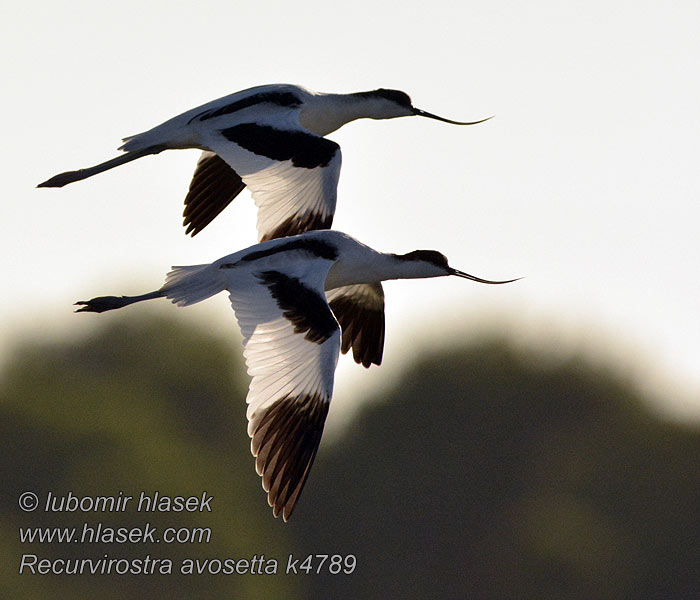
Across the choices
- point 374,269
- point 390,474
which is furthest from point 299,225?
point 390,474

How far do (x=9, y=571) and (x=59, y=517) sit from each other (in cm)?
265

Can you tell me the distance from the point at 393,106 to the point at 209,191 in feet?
6.10

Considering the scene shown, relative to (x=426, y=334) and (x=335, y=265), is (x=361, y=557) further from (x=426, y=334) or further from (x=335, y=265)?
(x=335, y=265)

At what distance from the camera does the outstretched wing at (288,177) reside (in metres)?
15.8

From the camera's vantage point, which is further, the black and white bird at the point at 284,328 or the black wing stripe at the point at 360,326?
the black wing stripe at the point at 360,326

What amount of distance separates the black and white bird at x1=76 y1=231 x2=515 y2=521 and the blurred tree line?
23.6 metres

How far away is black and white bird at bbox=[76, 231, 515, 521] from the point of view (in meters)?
13.9

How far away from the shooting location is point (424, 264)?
16.2 meters

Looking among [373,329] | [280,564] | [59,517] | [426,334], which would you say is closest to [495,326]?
[426,334]

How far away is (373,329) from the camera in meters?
16.6
